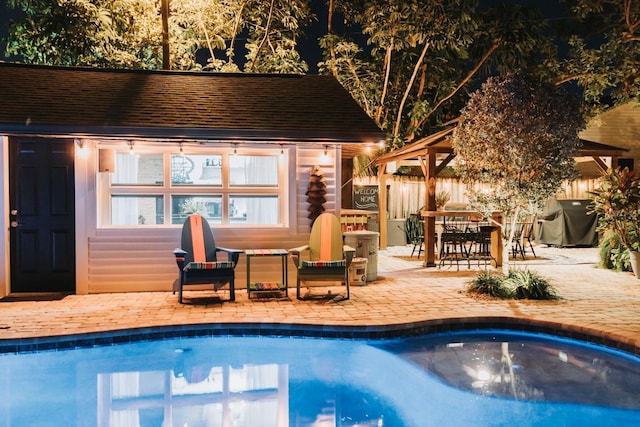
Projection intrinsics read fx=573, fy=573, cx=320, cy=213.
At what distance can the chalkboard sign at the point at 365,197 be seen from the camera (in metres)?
16.9

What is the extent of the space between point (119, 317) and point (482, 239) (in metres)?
6.86

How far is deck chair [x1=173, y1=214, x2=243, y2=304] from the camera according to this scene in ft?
24.9

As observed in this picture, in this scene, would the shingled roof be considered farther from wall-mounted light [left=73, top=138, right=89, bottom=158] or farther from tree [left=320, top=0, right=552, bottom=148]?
tree [left=320, top=0, right=552, bottom=148]

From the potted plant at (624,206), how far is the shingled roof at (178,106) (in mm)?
4782

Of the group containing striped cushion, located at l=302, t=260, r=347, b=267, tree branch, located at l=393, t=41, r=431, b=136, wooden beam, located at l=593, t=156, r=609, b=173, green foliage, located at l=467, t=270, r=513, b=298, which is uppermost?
tree branch, located at l=393, t=41, r=431, b=136

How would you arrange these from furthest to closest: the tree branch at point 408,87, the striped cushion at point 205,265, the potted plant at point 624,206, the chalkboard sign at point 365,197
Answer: the chalkboard sign at point 365,197, the tree branch at point 408,87, the potted plant at point 624,206, the striped cushion at point 205,265

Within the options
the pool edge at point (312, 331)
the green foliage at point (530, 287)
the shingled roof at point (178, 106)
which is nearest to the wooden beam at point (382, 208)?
the shingled roof at point (178, 106)

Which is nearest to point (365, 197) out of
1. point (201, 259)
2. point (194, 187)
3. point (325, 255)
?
point (194, 187)

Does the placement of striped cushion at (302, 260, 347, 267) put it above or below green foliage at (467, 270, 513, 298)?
above

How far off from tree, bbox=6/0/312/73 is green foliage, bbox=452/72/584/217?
1006 centimetres

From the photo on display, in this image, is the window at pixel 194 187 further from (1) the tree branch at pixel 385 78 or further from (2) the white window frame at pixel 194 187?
(1) the tree branch at pixel 385 78

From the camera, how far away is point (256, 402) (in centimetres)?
493

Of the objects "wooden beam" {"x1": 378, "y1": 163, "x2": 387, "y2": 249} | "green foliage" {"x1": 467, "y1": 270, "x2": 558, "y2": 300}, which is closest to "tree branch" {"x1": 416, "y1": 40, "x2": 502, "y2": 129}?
"wooden beam" {"x1": 378, "y1": 163, "x2": 387, "y2": 249}

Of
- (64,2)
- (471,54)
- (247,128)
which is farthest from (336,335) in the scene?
(471,54)
